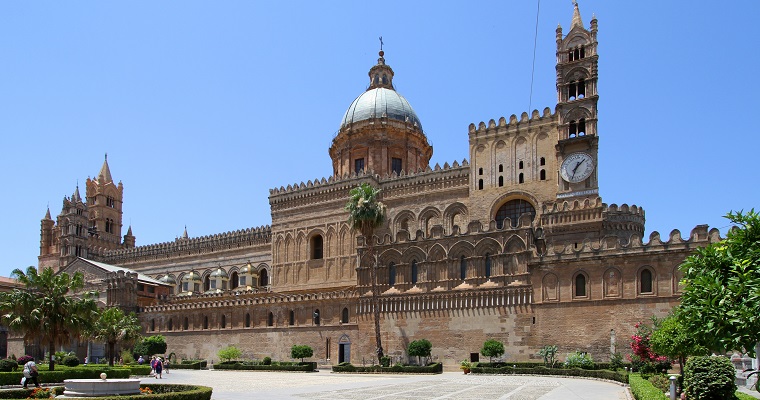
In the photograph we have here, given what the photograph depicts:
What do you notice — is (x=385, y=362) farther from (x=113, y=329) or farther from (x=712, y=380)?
(x=712, y=380)

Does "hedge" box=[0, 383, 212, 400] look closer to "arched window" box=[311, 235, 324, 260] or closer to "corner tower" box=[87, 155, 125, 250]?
"arched window" box=[311, 235, 324, 260]

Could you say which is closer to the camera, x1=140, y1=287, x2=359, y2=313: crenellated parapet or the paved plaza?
the paved plaza

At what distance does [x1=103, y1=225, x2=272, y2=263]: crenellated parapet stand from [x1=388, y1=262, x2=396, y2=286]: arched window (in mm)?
22703

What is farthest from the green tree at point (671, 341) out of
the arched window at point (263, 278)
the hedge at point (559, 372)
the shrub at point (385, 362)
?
the arched window at point (263, 278)

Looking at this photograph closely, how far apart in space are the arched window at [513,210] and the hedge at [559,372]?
45.4 ft

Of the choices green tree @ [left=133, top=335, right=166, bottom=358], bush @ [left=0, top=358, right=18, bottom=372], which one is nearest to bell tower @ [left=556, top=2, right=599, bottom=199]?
green tree @ [left=133, top=335, right=166, bottom=358]

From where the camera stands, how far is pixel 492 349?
44688mm

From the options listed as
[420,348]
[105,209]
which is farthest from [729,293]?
[105,209]

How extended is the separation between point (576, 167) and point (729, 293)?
36433 millimetres

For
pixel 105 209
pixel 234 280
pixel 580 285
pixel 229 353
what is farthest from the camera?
pixel 105 209

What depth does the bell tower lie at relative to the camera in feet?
167

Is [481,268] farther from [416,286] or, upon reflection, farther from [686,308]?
[686,308]

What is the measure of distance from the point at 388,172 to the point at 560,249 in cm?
2528

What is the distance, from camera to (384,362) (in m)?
47.1
